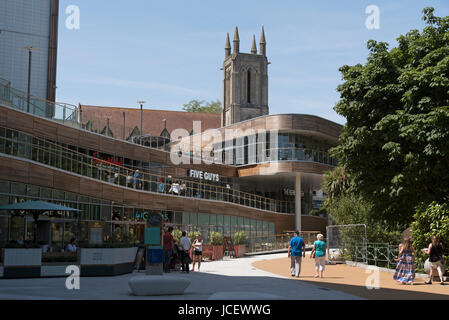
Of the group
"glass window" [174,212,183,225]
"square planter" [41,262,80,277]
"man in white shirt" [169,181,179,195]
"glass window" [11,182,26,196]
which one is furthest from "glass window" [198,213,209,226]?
"square planter" [41,262,80,277]

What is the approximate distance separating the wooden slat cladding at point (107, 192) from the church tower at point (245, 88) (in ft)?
142

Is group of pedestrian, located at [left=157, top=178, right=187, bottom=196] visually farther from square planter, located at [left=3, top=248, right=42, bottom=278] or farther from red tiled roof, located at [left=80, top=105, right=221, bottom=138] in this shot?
red tiled roof, located at [left=80, top=105, right=221, bottom=138]

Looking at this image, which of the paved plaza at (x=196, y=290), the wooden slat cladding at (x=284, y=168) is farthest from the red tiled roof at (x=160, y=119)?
the paved plaza at (x=196, y=290)

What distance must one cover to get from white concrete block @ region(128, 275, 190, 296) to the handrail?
1679 cm

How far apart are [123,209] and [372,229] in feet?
54.9

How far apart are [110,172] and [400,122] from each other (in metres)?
19.4

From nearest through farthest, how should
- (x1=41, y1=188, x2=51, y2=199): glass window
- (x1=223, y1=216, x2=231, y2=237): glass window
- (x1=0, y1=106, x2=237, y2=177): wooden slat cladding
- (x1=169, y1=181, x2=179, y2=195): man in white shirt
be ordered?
(x1=0, y1=106, x2=237, y2=177): wooden slat cladding
(x1=41, y1=188, x2=51, y2=199): glass window
(x1=169, y1=181, x2=179, y2=195): man in white shirt
(x1=223, y1=216, x2=231, y2=237): glass window

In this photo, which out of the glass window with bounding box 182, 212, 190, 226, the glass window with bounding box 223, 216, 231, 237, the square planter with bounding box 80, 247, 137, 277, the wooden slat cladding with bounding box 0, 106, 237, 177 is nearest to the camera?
the square planter with bounding box 80, 247, 137, 277

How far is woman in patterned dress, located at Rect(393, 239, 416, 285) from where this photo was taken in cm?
1728

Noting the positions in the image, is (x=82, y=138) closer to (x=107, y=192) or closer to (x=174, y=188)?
(x=107, y=192)

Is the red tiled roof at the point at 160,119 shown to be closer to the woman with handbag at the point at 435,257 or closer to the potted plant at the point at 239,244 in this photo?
the potted plant at the point at 239,244

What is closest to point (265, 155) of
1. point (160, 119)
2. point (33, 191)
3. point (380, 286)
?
point (33, 191)

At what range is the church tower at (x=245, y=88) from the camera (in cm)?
9344

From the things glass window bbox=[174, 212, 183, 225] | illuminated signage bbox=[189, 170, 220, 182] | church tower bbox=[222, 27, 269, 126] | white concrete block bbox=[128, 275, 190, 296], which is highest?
church tower bbox=[222, 27, 269, 126]
